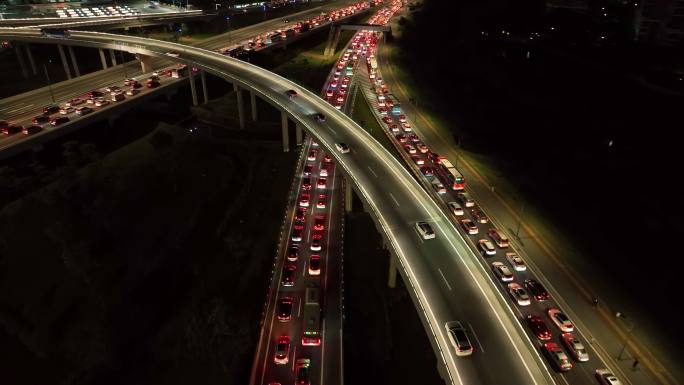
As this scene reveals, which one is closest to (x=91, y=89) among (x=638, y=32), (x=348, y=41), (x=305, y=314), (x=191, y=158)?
(x=191, y=158)

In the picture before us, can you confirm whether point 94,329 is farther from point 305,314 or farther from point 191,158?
point 191,158

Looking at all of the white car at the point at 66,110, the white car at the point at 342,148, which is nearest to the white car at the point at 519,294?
the white car at the point at 342,148

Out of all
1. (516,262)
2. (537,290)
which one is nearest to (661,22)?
(516,262)

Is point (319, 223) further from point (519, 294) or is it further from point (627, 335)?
point (627, 335)

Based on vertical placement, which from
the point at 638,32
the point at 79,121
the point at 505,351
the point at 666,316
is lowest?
the point at 666,316

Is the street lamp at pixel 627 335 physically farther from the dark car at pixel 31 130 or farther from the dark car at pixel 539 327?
the dark car at pixel 31 130
